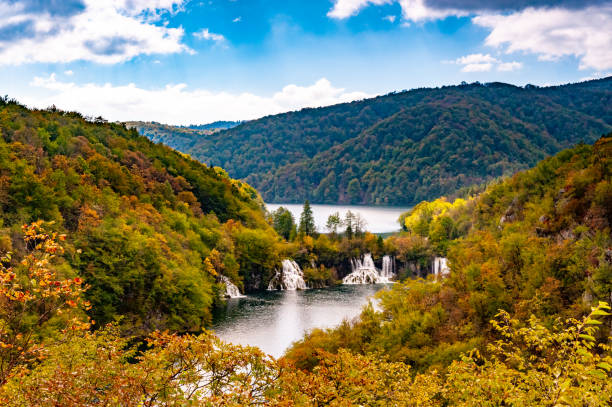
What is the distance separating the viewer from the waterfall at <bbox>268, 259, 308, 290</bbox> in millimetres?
75688

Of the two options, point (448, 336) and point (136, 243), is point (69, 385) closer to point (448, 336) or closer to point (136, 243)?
point (448, 336)

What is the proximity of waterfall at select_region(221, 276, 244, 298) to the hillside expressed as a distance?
32385 mm

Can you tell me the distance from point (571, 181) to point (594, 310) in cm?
3798

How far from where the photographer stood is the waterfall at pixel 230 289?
67.5 meters

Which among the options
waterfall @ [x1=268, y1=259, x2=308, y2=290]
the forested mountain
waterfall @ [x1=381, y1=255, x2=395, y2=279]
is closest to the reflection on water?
waterfall @ [x1=268, y1=259, x2=308, y2=290]

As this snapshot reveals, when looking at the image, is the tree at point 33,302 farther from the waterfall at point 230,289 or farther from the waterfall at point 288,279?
the waterfall at point 288,279

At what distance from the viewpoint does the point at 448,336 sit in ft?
110

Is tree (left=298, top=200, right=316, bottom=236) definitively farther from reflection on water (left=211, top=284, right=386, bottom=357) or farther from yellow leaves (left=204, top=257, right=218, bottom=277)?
yellow leaves (left=204, top=257, right=218, bottom=277)

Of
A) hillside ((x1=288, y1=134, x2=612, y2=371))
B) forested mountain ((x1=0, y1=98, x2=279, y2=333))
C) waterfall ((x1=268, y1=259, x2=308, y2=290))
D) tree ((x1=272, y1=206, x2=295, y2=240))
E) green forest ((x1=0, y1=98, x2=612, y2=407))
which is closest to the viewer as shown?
green forest ((x1=0, y1=98, x2=612, y2=407))

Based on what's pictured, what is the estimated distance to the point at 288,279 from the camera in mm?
76812

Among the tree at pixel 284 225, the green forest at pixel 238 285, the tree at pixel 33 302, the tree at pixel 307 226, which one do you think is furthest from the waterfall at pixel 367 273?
the tree at pixel 33 302

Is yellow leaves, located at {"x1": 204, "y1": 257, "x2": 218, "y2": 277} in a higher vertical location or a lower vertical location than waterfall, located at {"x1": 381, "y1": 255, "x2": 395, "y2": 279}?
higher

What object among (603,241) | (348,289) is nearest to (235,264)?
(348,289)

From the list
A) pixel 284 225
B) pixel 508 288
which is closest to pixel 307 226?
pixel 284 225
